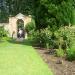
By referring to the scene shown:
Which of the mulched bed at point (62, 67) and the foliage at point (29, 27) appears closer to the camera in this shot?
the mulched bed at point (62, 67)

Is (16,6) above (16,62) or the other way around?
above

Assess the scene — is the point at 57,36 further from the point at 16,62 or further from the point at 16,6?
the point at 16,6

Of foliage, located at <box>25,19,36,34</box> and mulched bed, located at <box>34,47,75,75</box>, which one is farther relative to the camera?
foliage, located at <box>25,19,36,34</box>

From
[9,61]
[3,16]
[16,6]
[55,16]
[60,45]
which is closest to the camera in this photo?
[9,61]

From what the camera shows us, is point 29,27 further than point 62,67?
Yes

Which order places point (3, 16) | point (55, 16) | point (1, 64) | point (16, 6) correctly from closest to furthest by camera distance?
point (1, 64)
point (55, 16)
point (16, 6)
point (3, 16)

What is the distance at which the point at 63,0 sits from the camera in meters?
26.1

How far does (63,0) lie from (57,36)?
236 inches

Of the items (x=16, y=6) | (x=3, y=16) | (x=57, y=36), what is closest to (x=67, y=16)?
(x=57, y=36)

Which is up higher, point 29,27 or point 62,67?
point 29,27

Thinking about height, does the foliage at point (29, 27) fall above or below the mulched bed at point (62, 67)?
above

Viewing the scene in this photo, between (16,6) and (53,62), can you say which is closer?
(53,62)

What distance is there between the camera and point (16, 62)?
52.1 ft

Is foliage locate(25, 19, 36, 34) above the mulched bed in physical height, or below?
above
